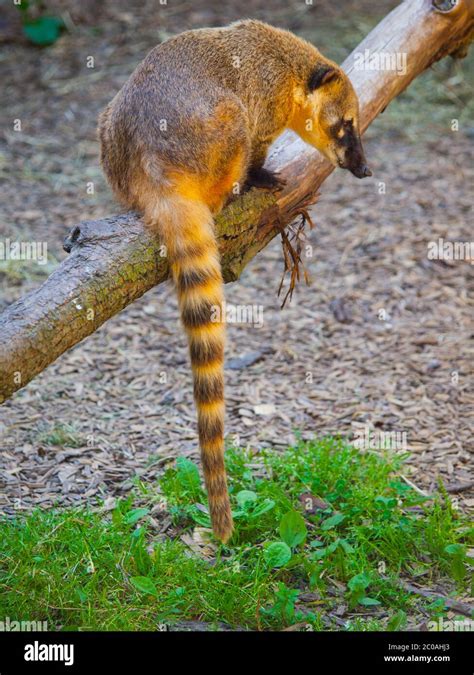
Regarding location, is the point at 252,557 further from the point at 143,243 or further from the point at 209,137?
the point at 209,137

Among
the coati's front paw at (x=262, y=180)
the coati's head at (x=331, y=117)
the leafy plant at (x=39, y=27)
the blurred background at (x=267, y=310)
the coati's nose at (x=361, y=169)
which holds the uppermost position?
the coati's head at (x=331, y=117)

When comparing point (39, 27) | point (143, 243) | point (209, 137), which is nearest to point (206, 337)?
point (143, 243)

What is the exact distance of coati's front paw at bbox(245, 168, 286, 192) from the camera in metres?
5.10

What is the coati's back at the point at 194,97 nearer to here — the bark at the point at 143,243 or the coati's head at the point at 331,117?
the coati's head at the point at 331,117

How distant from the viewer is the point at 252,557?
4.52m

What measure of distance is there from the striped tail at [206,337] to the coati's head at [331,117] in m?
1.50

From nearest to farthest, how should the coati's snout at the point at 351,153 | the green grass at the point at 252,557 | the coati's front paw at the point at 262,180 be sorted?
the green grass at the point at 252,557 → the coati's front paw at the point at 262,180 → the coati's snout at the point at 351,153

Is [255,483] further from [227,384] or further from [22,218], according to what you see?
[22,218]

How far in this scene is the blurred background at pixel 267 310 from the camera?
553cm

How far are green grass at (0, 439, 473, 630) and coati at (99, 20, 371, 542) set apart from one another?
1.10ft

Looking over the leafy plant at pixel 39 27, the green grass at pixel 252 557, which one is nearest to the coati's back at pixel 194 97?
the green grass at pixel 252 557

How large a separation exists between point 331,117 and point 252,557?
2.66 metres

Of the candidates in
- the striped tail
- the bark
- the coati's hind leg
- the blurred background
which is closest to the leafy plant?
the blurred background

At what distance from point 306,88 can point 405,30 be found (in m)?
1.23
